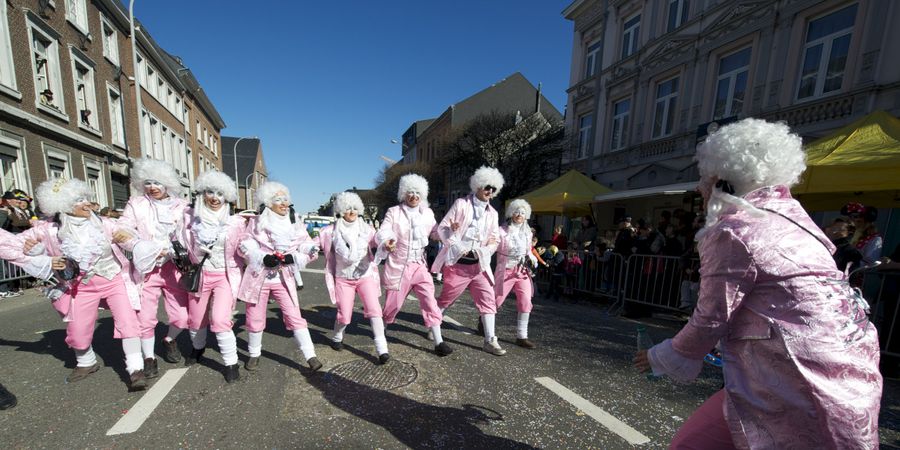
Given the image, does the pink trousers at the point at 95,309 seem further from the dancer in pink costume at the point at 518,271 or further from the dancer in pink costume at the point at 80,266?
the dancer in pink costume at the point at 518,271

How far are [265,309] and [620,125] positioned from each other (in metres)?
14.3

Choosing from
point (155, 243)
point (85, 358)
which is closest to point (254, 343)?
point (155, 243)

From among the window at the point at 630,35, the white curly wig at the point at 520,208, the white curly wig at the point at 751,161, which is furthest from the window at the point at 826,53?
the white curly wig at the point at 751,161

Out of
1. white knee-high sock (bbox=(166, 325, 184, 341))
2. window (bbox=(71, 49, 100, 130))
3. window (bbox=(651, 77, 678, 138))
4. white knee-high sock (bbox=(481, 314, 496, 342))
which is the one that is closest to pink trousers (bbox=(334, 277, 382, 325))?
white knee-high sock (bbox=(481, 314, 496, 342))

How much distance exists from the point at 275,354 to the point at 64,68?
14.7 m

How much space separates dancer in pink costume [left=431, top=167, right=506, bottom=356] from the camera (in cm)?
391

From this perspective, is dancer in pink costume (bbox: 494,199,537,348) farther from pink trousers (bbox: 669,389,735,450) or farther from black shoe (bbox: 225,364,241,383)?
black shoe (bbox: 225,364,241,383)

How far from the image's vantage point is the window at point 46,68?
1027 centimetres

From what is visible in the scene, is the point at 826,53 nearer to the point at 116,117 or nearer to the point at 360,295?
the point at 360,295

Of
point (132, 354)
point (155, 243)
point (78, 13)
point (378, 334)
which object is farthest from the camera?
point (78, 13)

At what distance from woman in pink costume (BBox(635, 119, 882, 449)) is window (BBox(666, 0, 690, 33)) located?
1325cm

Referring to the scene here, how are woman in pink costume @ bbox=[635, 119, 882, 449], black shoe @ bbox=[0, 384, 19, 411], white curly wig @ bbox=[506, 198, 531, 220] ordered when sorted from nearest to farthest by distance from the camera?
1. woman in pink costume @ bbox=[635, 119, 882, 449]
2. black shoe @ bbox=[0, 384, 19, 411]
3. white curly wig @ bbox=[506, 198, 531, 220]

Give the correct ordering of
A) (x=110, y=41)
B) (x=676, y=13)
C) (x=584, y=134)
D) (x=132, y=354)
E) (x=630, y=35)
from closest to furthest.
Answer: (x=132, y=354), (x=676, y=13), (x=630, y=35), (x=110, y=41), (x=584, y=134)

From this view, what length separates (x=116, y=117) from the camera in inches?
584
